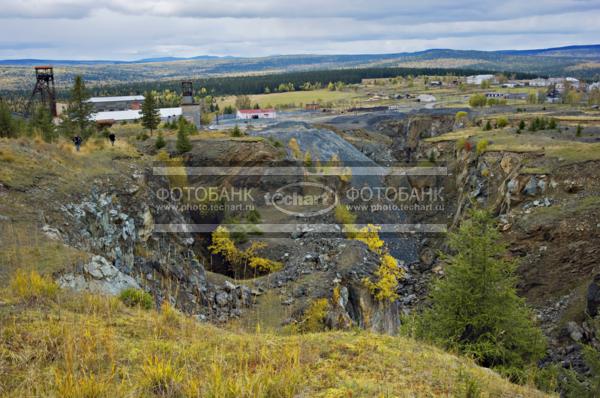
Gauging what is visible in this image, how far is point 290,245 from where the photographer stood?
1136 inches

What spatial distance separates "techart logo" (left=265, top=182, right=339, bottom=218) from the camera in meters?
36.1

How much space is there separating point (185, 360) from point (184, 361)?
0.09m

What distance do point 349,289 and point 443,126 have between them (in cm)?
5264

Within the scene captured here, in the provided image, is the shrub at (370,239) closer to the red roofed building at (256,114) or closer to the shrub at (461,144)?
the shrub at (461,144)

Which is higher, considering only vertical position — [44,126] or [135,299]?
[44,126]

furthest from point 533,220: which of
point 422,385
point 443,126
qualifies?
point 443,126

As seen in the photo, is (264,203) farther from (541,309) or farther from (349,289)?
(541,309)

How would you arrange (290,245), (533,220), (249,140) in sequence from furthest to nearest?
(249,140)
(290,245)
(533,220)

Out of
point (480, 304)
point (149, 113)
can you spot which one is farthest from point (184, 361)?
point (149, 113)

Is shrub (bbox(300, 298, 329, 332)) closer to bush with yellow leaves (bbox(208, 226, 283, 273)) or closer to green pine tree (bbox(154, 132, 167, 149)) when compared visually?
bush with yellow leaves (bbox(208, 226, 283, 273))

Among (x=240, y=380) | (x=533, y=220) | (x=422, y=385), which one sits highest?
(x=240, y=380)

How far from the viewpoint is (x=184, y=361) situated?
5191mm

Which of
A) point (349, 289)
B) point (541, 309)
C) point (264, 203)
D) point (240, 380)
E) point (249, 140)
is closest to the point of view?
point (240, 380)

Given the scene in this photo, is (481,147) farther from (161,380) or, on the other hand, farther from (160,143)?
(161,380)
